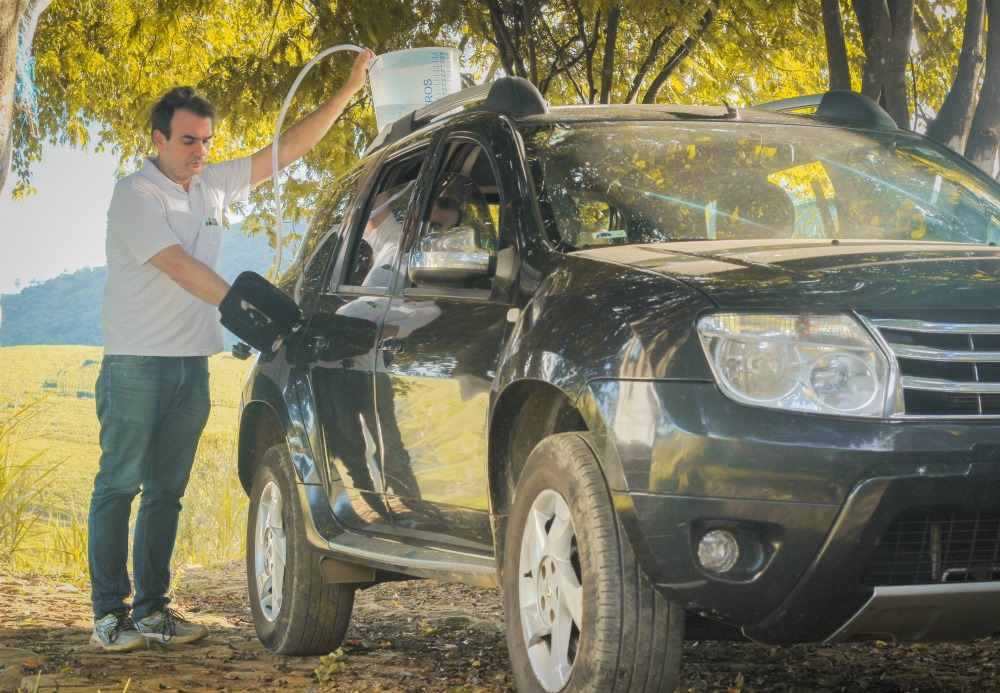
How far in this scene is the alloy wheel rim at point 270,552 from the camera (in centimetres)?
554

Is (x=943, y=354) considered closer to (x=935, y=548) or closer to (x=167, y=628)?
(x=935, y=548)

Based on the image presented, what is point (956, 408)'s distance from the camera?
2.96 m

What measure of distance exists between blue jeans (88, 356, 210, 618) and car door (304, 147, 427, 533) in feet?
3.36

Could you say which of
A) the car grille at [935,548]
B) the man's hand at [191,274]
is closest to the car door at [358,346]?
the man's hand at [191,274]

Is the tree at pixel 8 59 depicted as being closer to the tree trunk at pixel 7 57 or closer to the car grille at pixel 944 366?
the tree trunk at pixel 7 57

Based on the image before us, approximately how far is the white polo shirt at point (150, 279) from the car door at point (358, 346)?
0.91 m

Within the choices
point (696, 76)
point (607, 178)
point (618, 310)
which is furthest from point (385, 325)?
point (696, 76)

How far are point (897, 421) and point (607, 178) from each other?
4.93 ft

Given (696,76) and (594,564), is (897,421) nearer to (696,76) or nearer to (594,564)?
(594,564)

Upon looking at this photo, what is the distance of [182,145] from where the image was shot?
6078 millimetres

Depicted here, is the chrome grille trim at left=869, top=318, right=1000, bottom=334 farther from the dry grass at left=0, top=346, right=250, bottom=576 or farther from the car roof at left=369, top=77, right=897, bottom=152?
the dry grass at left=0, top=346, right=250, bottom=576

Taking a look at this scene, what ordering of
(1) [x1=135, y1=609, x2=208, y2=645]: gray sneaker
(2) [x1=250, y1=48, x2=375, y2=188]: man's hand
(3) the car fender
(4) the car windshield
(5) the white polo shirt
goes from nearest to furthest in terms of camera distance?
1. (4) the car windshield
2. (3) the car fender
3. (5) the white polo shirt
4. (1) [x1=135, y1=609, x2=208, y2=645]: gray sneaker
5. (2) [x1=250, y1=48, x2=375, y2=188]: man's hand

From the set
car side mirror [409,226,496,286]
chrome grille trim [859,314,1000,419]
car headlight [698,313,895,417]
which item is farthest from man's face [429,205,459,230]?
chrome grille trim [859,314,1000,419]

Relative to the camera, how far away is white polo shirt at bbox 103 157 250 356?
19.1 ft
